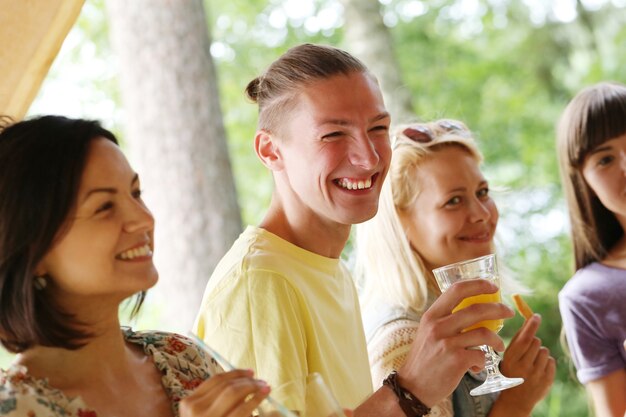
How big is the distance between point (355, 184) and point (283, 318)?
1.23 feet

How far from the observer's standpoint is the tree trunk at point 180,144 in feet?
17.2

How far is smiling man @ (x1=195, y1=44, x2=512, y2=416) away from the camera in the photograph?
76.7 inches

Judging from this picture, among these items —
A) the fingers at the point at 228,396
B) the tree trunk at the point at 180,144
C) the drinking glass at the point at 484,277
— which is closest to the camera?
the fingers at the point at 228,396

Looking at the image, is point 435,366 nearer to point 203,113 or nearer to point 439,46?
point 203,113

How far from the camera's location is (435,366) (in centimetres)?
194

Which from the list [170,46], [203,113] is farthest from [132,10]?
[203,113]

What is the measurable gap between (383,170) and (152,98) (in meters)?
3.44

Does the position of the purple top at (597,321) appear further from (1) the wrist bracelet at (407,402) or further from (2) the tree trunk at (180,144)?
(2) the tree trunk at (180,144)

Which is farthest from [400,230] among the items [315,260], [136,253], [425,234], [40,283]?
[40,283]

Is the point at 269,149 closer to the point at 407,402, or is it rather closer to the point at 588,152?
the point at 407,402

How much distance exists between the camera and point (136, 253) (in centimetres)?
163

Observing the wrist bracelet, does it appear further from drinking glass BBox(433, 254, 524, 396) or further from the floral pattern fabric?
the floral pattern fabric

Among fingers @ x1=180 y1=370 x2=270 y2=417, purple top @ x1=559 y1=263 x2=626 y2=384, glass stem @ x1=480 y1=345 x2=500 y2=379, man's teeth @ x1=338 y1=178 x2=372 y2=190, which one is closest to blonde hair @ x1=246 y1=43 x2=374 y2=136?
man's teeth @ x1=338 y1=178 x2=372 y2=190

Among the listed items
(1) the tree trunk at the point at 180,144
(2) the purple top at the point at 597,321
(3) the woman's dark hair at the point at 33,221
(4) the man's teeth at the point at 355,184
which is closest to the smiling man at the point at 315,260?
(4) the man's teeth at the point at 355,184
